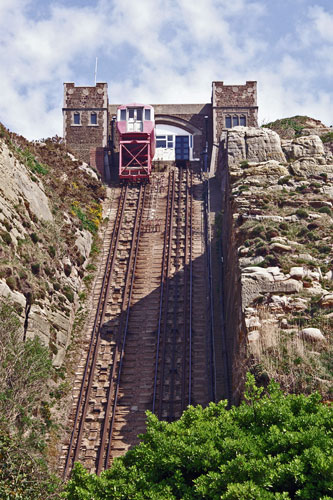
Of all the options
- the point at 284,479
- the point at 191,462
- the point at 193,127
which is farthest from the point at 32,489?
the point at 193,127

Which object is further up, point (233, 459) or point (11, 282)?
point (11, 282)

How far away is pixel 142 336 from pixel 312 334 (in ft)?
28.8

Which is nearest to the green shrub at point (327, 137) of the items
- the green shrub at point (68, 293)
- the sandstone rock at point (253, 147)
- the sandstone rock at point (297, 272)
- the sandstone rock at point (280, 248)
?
the sandstone rock at point (253, 147)

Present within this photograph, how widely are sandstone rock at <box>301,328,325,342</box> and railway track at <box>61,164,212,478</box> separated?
5.02 metres

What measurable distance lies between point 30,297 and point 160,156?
28664 mm

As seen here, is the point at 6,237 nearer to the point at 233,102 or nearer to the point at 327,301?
the point at 327,301

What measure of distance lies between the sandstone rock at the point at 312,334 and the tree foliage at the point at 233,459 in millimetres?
6045

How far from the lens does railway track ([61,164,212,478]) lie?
67.1 ft

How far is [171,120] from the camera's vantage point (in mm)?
51719

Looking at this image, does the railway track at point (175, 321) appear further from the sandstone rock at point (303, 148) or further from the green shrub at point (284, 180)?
the sandstone rock at point (303, 148)

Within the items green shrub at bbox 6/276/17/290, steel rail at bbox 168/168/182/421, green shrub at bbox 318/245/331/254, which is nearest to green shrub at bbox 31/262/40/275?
green shrub at bbox 6/276/17/290

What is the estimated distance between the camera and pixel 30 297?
2236cm

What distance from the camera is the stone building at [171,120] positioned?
47656 millimetres

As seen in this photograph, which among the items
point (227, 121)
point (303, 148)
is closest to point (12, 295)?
point (303, 148)
